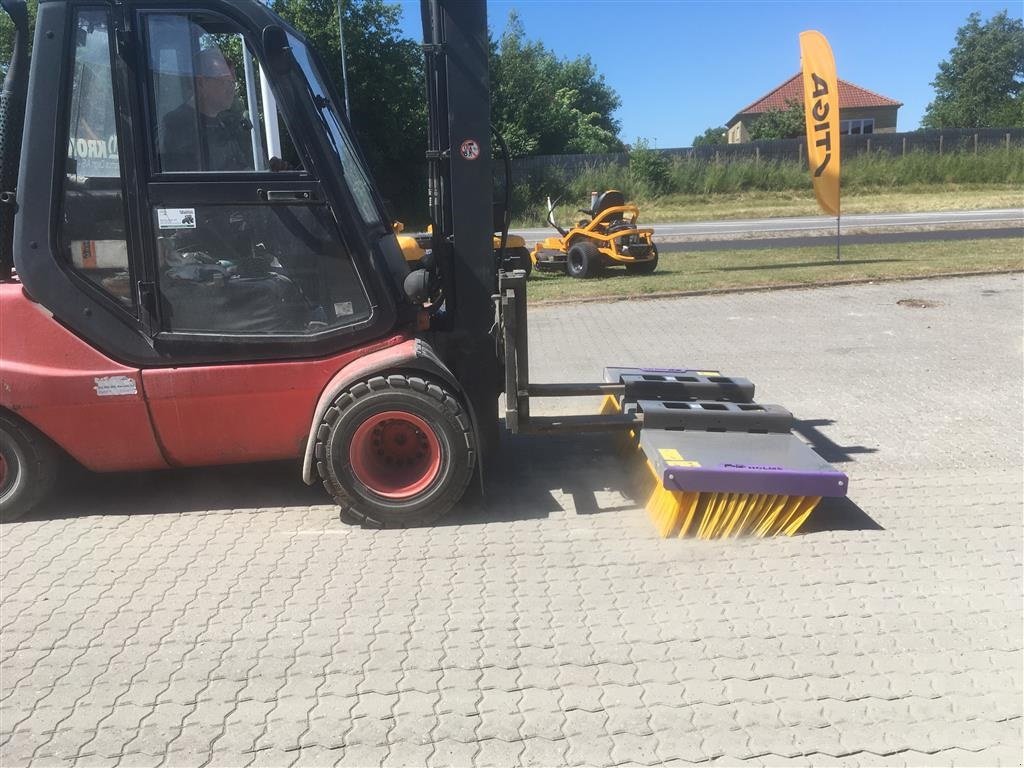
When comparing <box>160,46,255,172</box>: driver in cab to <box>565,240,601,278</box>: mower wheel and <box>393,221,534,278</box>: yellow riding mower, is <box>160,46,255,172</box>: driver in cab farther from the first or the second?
<box>565,240,601,278</box>: mower wheel

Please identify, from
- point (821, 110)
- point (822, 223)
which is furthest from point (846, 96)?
point (821, 110)

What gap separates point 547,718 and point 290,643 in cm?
117

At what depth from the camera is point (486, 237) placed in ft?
15.8

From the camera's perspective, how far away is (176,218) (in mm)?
4195

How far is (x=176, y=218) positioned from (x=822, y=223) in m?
24.8

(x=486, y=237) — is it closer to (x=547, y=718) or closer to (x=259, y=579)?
(x=259, y=579)

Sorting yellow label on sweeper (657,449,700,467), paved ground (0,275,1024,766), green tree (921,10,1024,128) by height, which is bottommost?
paved ground (0,275,1024,766)

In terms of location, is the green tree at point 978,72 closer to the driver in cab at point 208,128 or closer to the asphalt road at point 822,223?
the asphalt road at point 822,223

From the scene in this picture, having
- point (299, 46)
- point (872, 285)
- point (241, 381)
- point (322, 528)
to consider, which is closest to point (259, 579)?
point (322, 528)

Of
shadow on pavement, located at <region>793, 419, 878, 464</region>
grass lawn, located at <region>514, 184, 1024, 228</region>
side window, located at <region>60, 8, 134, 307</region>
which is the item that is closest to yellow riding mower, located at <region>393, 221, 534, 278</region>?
side window, located at <region>60, 8, 134, 307</region>

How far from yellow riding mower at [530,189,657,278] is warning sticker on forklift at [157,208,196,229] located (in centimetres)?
1097

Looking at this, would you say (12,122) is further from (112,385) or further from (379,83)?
(379,83)

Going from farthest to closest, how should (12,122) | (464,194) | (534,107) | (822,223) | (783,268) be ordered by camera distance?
(534,107), (822,223), (783,268), (464,194), (12,122)

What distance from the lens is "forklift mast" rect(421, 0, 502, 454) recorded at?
457cm
